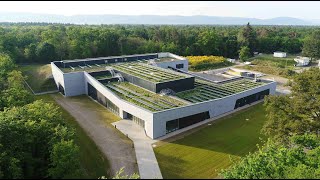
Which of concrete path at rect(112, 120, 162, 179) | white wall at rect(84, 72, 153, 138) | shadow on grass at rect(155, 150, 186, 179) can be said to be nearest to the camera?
shadow on grass at rect(155, 150, 186, 179)

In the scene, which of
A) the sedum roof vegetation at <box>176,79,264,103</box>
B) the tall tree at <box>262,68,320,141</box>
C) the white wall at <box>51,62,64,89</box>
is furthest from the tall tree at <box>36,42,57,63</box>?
the tall tree at <box>262,68,320,141</box>

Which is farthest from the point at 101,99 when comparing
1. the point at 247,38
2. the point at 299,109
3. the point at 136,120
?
the point at 247,38

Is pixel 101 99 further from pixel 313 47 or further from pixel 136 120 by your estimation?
pixel 313 47

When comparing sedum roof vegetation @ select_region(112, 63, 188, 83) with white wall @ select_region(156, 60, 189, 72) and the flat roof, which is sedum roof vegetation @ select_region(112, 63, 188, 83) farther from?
white wall @ select_region(156, 60, 189, 72)

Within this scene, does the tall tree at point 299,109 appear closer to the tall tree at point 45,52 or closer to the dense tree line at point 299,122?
the dense tree line at point 299,122

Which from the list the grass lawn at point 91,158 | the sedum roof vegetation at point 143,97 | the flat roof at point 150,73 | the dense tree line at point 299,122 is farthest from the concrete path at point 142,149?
the flat roof at point 150,73
